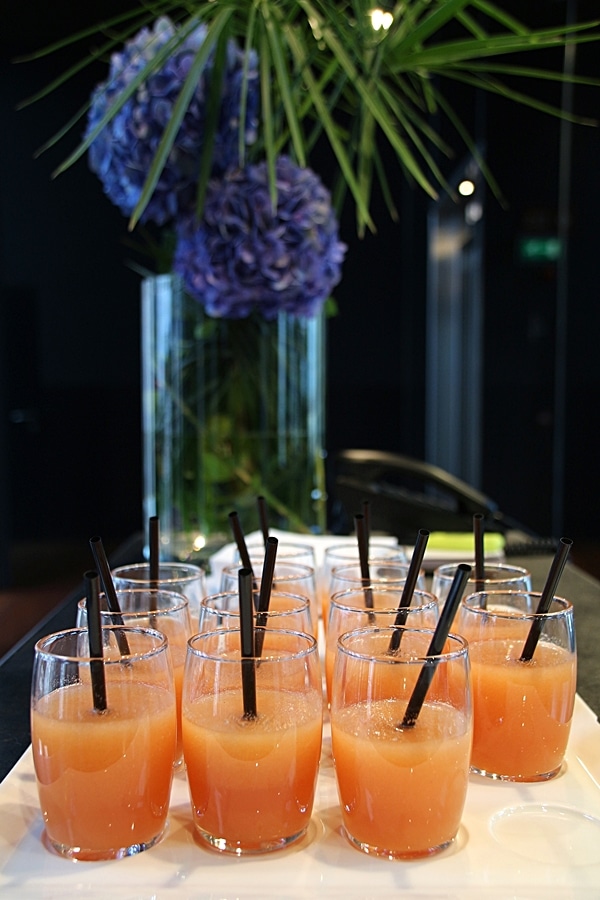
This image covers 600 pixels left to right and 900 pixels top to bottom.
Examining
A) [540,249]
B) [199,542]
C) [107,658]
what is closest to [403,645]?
[107,658]

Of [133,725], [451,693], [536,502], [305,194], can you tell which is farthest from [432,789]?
[536,502]

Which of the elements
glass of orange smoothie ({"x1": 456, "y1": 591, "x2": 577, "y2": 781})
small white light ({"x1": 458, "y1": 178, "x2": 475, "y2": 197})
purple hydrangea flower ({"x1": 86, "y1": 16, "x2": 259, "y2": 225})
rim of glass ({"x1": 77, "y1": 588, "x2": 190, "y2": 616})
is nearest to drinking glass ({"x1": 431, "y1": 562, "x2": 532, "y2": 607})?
glass of orange smoothie ({"x1": 456, "y1": 591, "x2": 577, "y2": 781})

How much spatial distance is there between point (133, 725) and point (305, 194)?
1.12 meters

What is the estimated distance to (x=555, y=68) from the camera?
4.85 metres

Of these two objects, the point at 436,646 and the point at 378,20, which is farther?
the point at 378,20

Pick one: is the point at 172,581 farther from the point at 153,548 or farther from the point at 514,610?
the point at 514,610

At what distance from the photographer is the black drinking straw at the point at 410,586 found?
35.1 inches

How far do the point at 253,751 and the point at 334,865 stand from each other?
4.6 inches

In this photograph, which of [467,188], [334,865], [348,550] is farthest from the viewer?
[467,188]

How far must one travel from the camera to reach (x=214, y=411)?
69.6 inches

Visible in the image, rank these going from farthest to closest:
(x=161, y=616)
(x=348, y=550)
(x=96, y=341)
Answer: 1. (x=96, y=341)
2. (x=348, y=550)
3. (x=161, y=616)

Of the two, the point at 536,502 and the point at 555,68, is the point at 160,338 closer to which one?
the point at 536,502

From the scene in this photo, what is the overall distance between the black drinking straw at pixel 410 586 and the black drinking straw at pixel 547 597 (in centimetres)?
13

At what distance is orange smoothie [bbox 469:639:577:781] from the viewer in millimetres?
940
